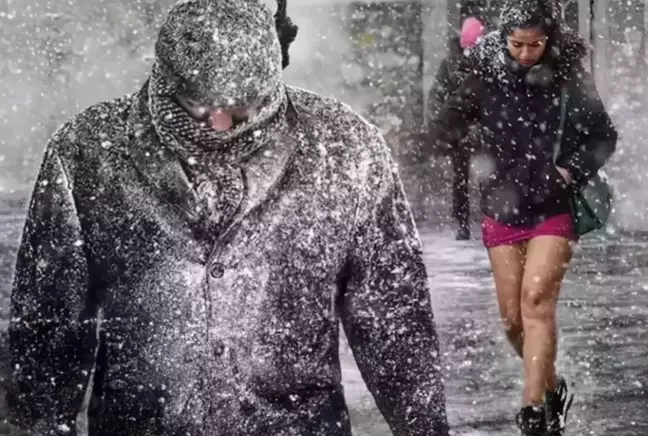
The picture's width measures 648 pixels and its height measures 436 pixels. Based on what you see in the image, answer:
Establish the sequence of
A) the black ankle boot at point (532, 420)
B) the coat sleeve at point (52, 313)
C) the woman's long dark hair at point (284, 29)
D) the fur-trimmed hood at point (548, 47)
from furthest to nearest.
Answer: the black ankle boot at point (532, 420) → the fur-trimmed hood at point (548, 47) → the woman's long dark hair at point (284, 29) → the coat sleeve at point (52, 313)

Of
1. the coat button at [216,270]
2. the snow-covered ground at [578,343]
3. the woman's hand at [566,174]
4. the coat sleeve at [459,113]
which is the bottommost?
the snow-covered ground at [578,343]

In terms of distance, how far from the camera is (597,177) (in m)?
2.51

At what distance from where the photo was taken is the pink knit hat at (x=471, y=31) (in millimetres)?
2473

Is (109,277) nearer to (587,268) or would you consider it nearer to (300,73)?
(300,73)

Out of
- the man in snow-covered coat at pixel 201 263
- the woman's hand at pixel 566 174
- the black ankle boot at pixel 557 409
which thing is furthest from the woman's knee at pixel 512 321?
the man in snow-covered coat at pixel 201 263

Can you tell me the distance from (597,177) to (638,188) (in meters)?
0.10

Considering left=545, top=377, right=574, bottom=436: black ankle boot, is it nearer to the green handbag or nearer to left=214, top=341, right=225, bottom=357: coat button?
the green handbag

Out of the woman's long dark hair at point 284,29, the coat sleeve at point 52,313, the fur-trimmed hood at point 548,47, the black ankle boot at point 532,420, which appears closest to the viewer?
the coat sleeve at point 52,313

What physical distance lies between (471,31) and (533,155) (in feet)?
0.98

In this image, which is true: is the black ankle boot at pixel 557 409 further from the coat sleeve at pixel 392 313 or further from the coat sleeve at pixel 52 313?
the coat sleeve at pixel 52 313

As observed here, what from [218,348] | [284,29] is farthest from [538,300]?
[218,348]

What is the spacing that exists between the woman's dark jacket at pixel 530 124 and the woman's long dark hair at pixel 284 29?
581mm

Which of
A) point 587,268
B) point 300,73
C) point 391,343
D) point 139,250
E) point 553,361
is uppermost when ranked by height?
point 300,73

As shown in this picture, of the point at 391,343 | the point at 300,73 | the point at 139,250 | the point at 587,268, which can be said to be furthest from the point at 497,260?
the point at 139,250
